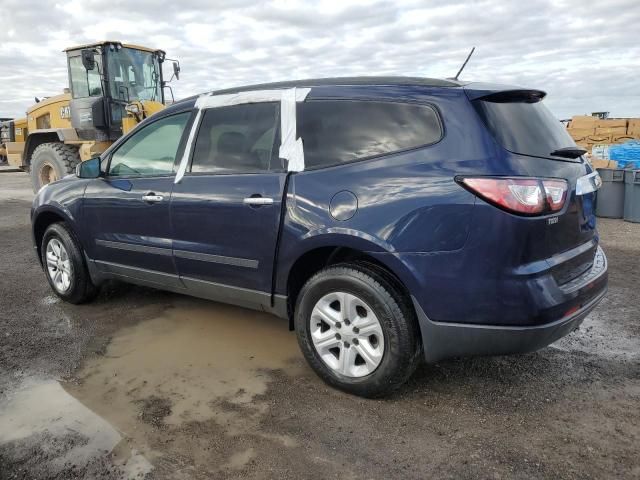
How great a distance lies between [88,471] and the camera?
2518 mm

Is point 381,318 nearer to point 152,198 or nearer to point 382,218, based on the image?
point 382,218

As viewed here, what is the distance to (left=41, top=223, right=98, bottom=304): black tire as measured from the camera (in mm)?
4719

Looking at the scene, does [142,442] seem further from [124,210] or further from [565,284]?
[565,284]

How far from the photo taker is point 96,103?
10.6 metres

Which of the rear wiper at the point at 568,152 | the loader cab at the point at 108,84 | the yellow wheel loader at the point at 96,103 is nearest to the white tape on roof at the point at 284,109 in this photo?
the rear wiper at the point at 568,152

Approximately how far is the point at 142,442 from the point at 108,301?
259cm

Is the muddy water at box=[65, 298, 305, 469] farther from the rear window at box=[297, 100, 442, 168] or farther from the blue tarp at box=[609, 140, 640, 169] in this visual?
the blue tarp at box=[609, 140, 640, 169]

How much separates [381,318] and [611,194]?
318 inches

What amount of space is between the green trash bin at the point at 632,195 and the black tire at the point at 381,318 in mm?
7549

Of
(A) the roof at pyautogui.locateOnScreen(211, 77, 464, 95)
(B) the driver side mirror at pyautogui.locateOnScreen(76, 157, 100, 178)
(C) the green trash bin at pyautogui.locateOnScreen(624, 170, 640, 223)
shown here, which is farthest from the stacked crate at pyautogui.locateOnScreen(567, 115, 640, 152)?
(B) the driver side mirror at pyautogui.locateOnScreen(76, 157, 100, 178)

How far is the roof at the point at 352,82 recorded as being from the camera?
9.97 feet

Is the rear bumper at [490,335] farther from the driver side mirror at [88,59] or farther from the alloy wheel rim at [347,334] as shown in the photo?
the driver side mirror at [88,59]

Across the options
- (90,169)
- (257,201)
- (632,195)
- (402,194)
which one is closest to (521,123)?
(402,194)

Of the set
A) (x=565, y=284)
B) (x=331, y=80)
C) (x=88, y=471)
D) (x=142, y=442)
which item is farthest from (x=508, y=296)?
(x=88, y=471)
